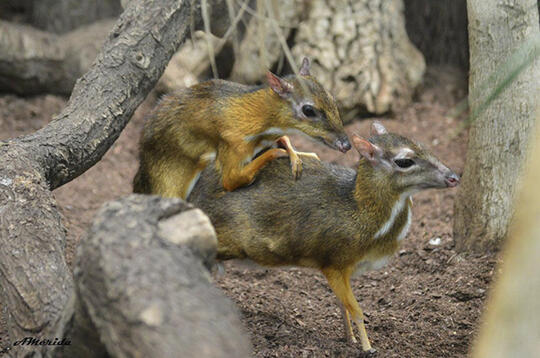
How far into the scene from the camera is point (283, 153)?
15.2 feet

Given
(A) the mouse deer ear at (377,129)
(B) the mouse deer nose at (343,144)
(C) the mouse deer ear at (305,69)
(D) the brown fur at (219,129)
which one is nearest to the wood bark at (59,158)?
(D) the brown fur at (219,129)

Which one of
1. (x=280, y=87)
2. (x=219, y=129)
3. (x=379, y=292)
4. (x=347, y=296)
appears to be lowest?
(x=379, y=292)

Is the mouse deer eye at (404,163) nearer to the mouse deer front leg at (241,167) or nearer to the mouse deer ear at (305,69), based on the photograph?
the mouse deer front leg at (241,167)

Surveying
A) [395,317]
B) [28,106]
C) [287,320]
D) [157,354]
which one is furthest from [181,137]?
[28,106]

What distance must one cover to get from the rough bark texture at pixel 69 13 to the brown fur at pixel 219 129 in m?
4.98

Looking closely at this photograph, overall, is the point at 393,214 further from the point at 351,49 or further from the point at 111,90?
the point at 351,49

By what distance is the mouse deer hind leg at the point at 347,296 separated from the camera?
431 cm

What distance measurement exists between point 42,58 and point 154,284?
21.0 ft

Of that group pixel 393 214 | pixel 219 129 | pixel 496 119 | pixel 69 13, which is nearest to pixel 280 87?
pixel 219 129

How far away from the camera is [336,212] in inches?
176

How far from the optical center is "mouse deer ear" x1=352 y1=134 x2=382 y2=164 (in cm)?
438

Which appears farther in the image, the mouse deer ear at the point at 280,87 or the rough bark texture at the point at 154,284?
the mouse deer ear at the point at 280,87

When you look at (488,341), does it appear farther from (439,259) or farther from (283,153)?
(439,259)

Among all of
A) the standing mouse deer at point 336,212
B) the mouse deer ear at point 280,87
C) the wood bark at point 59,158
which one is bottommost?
the standing mouse deer at point 336,212
